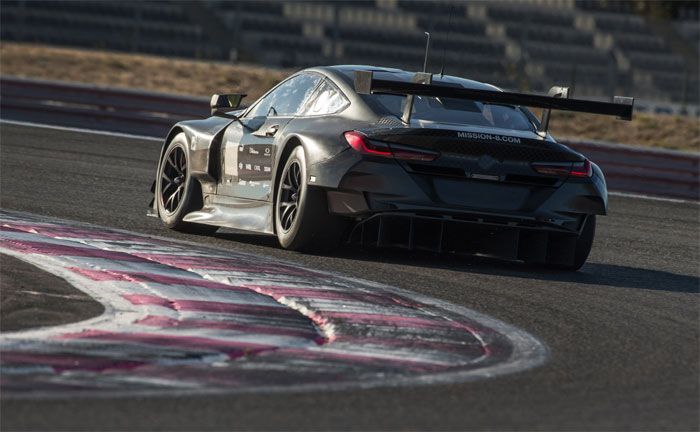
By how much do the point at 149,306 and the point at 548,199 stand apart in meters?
3.19

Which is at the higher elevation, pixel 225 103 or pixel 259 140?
pixel 225 103

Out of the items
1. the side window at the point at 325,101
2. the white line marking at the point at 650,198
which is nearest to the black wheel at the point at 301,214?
the side window at the point at 325,101

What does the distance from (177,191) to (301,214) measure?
67.3 inches

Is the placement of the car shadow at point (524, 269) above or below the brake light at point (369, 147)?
below

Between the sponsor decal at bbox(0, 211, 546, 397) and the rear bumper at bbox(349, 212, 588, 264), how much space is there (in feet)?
2.15

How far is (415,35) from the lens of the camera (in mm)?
42844

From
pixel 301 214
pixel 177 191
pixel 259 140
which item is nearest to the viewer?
pixel 301 214

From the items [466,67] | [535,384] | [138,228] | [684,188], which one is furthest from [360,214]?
[466,67]

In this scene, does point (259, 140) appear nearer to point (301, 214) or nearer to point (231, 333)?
point (301, 214)

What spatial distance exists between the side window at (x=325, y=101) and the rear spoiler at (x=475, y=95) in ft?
1.80

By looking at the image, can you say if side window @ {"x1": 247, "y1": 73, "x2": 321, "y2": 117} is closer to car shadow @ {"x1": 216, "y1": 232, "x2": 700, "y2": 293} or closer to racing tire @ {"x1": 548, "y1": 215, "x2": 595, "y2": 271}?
car shadow @ {"x1": 216, "y1": 232, "x2": 700, "y2": 293}

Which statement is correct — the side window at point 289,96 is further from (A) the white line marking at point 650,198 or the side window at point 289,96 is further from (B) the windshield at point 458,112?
(A) the white line marking at point 650,198

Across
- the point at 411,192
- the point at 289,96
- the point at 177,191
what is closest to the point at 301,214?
the point at 411,192

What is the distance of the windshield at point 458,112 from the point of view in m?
8.94
